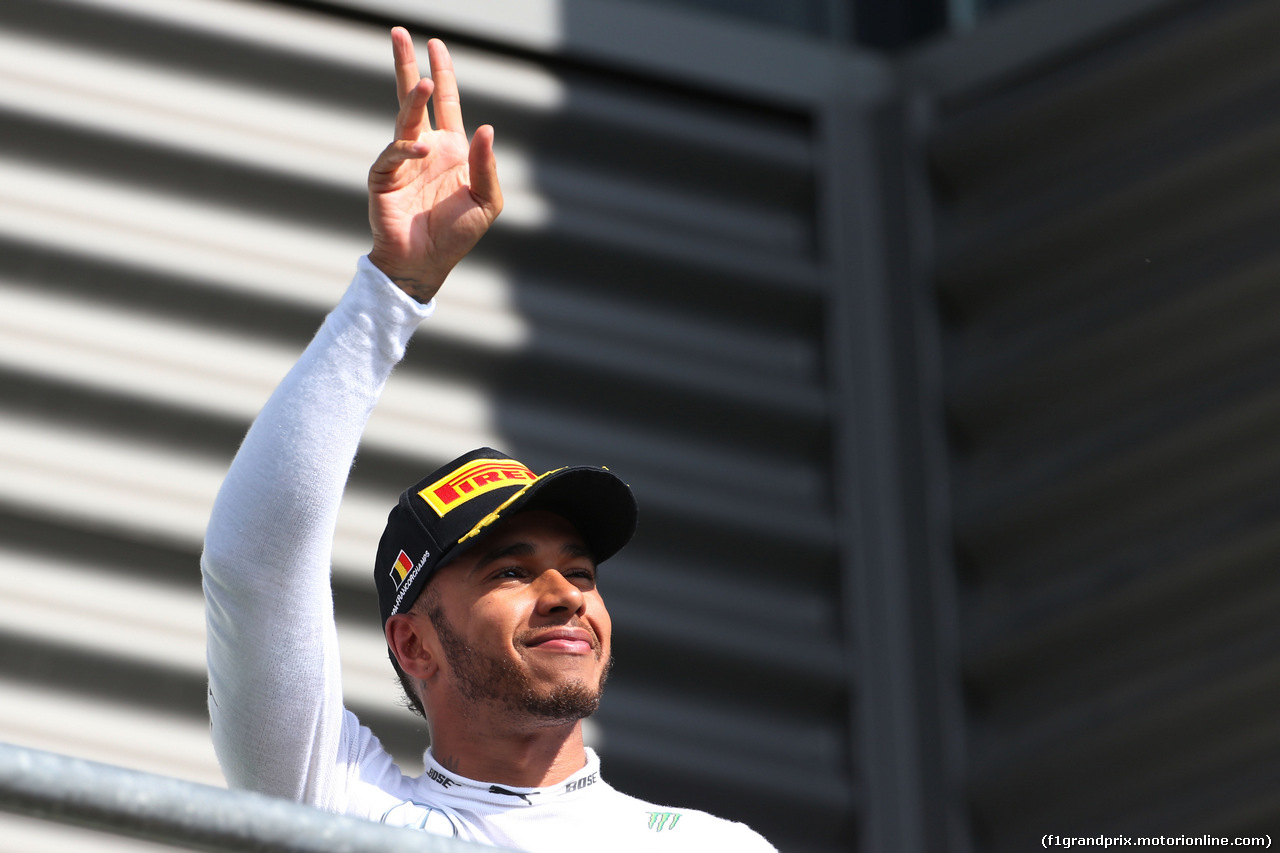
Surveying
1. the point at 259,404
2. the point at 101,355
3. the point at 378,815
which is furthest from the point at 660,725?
the point at 378,815

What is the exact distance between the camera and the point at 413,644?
8.66 ft

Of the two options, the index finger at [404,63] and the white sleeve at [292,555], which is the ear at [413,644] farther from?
the index finger at [404,63]

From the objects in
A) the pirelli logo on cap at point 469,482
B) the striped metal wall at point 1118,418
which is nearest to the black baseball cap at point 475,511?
the pirelli logo on cap at point 469,482

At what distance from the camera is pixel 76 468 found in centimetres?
339

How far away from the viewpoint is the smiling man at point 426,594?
2199mm

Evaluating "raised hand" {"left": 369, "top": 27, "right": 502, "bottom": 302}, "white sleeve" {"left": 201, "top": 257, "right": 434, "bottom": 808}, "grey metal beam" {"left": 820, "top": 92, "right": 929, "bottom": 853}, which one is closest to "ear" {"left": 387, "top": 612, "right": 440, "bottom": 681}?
"white sleeve" {"left": 201, "top": 257, "right": 434, "bottom": 808}

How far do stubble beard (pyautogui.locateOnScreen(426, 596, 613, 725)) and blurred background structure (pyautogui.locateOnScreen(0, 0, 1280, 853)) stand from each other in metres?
0.98

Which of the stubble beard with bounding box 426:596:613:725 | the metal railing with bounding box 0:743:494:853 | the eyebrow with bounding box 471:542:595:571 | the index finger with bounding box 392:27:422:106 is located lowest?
the metal railing with bounding box 0:743:494:853

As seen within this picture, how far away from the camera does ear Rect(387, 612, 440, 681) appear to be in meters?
2.61

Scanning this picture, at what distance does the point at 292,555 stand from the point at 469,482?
0.49 meters

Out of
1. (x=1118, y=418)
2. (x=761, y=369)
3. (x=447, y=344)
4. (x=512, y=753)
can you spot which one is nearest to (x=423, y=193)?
(x=512, y=753)

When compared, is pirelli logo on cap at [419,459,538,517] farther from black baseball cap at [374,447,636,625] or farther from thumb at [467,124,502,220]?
thumb at [467,124,502,220]

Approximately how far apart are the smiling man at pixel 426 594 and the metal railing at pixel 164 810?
858 mm

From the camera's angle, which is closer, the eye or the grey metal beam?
the eye
